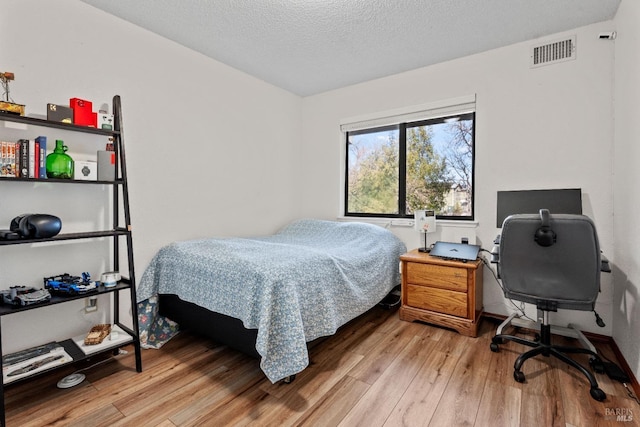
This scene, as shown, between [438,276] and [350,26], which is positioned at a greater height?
[350,26]

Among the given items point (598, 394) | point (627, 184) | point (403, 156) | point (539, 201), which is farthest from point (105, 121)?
point (627, 184)

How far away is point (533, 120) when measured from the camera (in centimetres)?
261

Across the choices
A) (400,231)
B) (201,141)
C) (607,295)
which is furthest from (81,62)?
(607,295)

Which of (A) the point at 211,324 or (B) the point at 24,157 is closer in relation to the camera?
(B) the point at 24,157

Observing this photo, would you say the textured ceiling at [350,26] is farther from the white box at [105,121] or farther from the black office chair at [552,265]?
the black office chair at [552,265]

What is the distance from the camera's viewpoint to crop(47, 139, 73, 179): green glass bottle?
5.80 ft

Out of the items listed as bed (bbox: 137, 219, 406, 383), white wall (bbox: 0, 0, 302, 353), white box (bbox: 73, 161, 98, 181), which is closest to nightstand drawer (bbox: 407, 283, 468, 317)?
bed (bbox: 137, 219, 406, 383)

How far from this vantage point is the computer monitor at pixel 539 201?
2320mm

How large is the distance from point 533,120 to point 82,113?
11.0 ft

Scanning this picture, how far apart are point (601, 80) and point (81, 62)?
3815 mm

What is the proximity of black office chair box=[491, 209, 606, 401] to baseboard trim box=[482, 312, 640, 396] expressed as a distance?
0.15 meters

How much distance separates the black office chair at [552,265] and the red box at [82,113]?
2683 millimetres

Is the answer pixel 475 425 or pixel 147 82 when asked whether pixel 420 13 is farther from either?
pixel 475 425

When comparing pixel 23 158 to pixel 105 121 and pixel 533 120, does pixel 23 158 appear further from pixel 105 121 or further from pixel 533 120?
pixel 533 120
